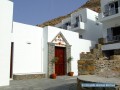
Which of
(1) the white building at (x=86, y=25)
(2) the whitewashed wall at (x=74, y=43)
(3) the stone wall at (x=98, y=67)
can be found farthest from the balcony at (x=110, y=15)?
(3) the stone wall at (x=98, y=67)

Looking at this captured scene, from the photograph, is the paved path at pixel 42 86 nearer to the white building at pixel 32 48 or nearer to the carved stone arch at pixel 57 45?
the white building at pixel 32 48

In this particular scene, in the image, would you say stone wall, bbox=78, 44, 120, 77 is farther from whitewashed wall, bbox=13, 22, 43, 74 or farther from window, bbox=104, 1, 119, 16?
window, bbox=104, 1, 119, 16

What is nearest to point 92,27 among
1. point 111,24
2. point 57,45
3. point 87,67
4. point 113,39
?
point 111,24

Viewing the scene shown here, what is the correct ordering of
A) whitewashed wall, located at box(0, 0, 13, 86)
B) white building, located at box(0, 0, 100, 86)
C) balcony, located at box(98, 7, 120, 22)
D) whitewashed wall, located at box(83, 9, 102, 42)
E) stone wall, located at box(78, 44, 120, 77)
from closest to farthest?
stone wall, located at box(78, 44, 120, 77) → whitewashed wall, located at box(0, 0, 13, 86) → white building, located at box(0, 0, 100, 86) → balcony, located at box(98, 7, 120, 22) → whitewashed wall, located at box(83, 9, 102, 42)

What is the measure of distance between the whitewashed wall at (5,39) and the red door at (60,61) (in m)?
Result: 7.05

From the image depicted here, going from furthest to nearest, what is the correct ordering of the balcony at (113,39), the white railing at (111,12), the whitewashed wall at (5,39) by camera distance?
the white railing at (111,12) < the balcony at (113,39) < the whitewashed wall at (5,39)

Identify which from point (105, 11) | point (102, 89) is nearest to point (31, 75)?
point (102, 89)

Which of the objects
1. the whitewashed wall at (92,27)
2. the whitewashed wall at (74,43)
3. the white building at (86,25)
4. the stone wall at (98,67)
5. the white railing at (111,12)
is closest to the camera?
the stone wall at (98,67)

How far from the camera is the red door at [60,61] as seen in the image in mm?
17042

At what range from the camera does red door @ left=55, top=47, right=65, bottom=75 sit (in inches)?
671

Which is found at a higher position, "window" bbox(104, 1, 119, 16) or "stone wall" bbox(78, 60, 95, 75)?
"window" bbox(104, 1, 119, 16)

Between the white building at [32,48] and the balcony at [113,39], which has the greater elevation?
the balcony at [113,39]

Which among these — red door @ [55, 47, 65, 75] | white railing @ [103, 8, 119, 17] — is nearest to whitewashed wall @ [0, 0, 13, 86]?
red door @ [55, 47, 65, 75]

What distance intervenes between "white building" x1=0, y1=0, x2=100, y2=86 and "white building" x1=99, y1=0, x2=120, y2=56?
3495 millimetres
